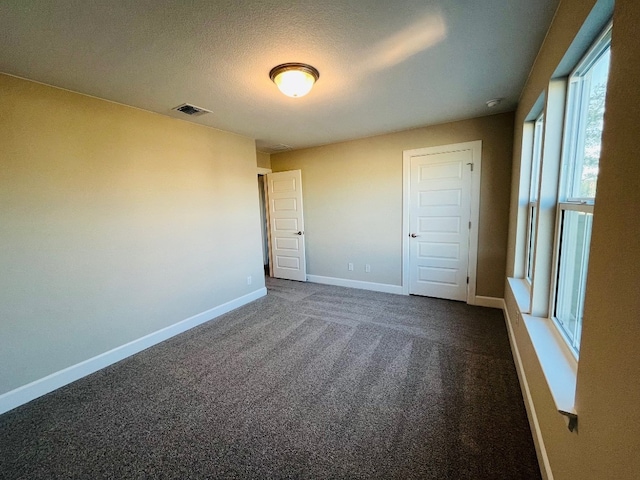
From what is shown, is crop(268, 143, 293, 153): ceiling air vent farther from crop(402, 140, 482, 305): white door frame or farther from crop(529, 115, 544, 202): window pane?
crop(529, 115, 544, 202): window pane

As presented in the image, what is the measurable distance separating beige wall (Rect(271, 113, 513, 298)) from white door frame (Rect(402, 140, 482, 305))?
0.06 meters

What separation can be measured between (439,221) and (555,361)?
2.47m

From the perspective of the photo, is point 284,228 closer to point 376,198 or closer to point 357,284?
point 357,284

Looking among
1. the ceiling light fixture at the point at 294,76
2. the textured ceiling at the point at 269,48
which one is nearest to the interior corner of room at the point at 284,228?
the textured ceiling at the point at 269,48

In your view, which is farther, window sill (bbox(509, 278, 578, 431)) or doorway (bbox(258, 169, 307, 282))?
doorway (bbox(258, 169, 307, 282))

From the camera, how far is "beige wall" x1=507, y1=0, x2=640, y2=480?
2.18ft

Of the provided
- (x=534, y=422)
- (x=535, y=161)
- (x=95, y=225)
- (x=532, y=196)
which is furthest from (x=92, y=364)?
(x=535, y=161)

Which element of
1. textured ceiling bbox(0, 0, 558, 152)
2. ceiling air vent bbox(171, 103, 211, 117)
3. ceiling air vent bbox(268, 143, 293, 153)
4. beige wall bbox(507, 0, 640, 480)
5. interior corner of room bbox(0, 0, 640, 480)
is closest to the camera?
beige wall bbox(507, 0, 640, 480)

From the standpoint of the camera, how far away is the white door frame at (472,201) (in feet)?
10.8

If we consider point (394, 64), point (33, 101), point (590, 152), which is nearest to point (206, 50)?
point (394, 64)

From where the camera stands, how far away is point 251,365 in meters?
2.34

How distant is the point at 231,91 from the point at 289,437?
2.66 meters

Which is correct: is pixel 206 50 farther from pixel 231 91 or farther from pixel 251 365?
pixel 251 365

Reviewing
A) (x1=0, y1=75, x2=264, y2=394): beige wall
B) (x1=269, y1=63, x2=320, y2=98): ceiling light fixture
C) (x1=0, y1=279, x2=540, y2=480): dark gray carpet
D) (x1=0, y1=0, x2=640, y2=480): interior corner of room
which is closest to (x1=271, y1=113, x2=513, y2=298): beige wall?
(x1=0, y1=0, x2=640, y2=480): interior corner of room
